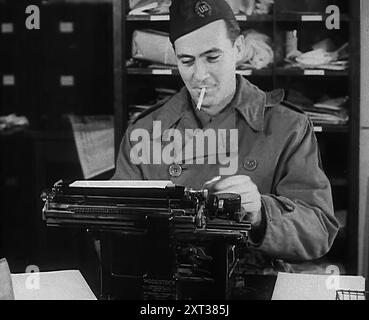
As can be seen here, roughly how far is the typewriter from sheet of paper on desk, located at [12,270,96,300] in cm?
15

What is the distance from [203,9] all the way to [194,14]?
38mm

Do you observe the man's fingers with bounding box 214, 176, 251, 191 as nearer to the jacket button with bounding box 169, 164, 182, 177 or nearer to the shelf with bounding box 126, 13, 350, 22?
the jacket button with bounding box 169, 164, 182, 177

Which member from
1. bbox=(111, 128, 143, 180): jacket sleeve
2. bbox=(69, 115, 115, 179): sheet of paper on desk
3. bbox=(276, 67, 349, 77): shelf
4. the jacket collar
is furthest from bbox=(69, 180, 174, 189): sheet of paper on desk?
bbox=(276, 67, 349, 77): shelf

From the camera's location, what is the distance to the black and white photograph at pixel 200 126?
212cm

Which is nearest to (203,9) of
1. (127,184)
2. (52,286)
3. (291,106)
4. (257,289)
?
(291,106)

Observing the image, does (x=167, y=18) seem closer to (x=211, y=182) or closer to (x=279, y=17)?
(x=279, y=17)

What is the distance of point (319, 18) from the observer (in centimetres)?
217

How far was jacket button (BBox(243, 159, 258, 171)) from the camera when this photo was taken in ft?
7.04

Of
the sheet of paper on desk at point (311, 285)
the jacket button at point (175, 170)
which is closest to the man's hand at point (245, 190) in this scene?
the jacket button at point (175, 170)

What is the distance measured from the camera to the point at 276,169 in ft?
6.97

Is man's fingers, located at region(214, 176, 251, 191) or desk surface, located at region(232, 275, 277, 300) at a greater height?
man's fingers, located at region(214, 176, 251, 191)

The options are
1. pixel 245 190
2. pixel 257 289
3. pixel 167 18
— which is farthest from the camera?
pixel 167 18

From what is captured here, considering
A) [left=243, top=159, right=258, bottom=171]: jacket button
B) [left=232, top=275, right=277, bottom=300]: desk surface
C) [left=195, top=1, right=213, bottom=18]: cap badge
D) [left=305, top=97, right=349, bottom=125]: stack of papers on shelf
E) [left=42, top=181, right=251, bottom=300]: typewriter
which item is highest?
[left=195, top=1, right=213, bottom=18]: cap badge
